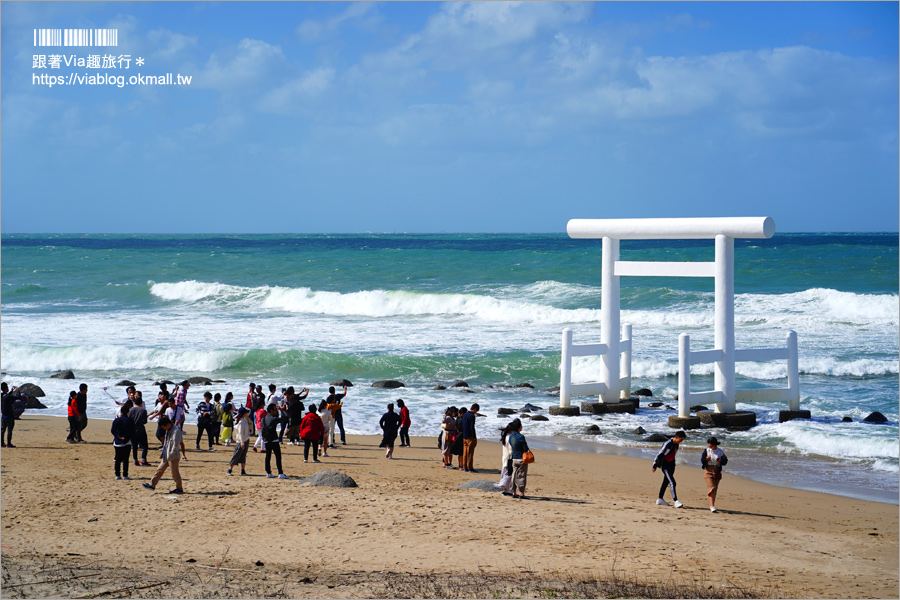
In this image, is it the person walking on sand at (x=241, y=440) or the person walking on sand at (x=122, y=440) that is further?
the person walking on sand at (x=241, y=440)

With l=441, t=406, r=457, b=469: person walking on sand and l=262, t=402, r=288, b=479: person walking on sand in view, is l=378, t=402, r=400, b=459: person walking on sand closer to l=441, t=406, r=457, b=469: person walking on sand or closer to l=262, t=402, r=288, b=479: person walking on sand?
l=441, t=406, r=457, b=469: person walking on sand

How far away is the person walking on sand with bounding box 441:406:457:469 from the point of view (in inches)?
592

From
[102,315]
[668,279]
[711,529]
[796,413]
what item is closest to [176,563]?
[711,529]

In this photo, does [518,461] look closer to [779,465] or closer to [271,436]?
[271,436]

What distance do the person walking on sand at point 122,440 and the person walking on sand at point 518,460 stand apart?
19.5 ft

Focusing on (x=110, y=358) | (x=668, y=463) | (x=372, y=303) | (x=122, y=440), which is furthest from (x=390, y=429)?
(x=372, y=303)

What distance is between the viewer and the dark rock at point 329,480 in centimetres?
1328

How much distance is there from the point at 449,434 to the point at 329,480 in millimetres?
2649

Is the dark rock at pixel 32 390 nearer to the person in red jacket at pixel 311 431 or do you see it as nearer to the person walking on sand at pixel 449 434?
the person in red jacket at pixel 311 431

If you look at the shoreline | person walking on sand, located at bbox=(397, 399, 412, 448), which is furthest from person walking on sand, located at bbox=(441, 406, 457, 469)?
the shoreline

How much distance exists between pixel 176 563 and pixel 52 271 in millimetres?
62356

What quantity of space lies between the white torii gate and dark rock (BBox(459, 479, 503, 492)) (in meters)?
5.74

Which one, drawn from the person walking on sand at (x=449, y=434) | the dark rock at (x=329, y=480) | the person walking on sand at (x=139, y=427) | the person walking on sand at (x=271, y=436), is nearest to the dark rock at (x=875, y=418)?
the person walking on sand at (x=449, y=434)

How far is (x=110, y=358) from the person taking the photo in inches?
1094
